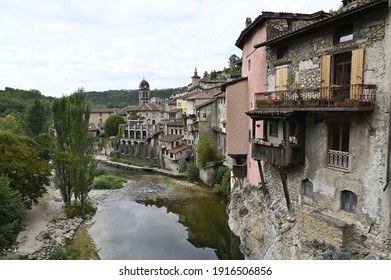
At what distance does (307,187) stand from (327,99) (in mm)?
4017

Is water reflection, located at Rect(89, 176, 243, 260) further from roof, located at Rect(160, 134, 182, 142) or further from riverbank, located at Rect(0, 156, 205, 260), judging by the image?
roof, located at Rect(160, 134, 182, 142)

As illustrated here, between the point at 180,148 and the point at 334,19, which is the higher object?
the point at 334,19

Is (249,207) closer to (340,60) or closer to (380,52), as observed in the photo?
(340,60)

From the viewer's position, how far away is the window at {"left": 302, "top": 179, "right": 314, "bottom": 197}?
1223 centimetres

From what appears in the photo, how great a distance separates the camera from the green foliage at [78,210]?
2759cm

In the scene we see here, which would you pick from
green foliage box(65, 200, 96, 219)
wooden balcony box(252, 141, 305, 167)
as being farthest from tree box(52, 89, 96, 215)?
wooden balcony box(252, 141, 305, 167)

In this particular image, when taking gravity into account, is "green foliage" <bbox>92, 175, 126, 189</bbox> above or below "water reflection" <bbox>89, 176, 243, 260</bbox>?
above

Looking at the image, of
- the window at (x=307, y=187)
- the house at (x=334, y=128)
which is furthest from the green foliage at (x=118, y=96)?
the window at (x=307, y=187)

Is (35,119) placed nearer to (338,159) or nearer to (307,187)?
(307,187)

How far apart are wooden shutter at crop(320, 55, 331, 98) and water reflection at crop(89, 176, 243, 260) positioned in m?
13.7

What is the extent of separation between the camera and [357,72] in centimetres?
967

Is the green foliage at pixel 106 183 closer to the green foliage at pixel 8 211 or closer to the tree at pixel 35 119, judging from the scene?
the green foliage at pixel 8 211

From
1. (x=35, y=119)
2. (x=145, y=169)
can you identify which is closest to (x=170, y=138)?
(x=145, y=169)

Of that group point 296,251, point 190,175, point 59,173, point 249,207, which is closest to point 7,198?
point 59,173
